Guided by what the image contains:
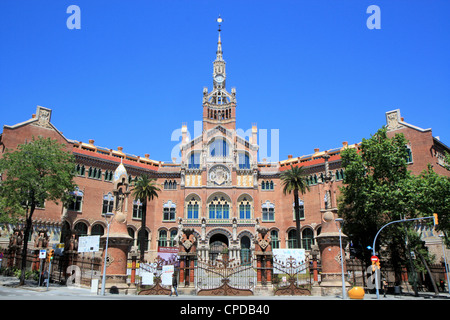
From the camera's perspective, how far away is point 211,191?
55.5 m

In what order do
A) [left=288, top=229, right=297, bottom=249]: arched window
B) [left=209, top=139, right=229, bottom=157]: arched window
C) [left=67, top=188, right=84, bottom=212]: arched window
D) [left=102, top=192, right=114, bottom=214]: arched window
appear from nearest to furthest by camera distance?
1. [left=67, top=188, right=84, bottom=212]: arched window
2. [left=102, top=192, right=114, bottom=214]: arched window
3. [left=288, top=229, right=297, bottom=249]: arched window
4. [left=209, top=139, right=229, bottom=157]: arched window

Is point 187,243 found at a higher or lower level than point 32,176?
lower

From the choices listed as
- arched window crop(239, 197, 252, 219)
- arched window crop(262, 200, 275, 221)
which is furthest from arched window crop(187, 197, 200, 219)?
arched window crop(262, 200, 275, 221)

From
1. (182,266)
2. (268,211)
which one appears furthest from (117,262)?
(268,211)

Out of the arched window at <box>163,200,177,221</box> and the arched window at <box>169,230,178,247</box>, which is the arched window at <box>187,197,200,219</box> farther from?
the arched window at <box>169,230,178,247</box>

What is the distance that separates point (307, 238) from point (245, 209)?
33.5 ft

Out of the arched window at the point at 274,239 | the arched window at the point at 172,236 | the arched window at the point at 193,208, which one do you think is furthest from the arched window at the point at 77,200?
the arched window at the point at 274,239

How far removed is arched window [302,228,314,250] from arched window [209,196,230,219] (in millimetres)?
11806

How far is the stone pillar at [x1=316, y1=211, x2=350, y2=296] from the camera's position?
24453 millimetres

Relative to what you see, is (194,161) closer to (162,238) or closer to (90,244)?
(162,238)

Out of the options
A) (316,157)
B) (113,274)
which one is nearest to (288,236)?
(316,157)

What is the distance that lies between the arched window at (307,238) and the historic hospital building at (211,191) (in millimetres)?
148

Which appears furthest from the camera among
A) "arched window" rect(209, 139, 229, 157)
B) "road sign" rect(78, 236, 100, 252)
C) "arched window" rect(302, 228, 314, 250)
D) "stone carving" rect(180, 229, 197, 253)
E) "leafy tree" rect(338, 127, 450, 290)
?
"arched window" rect(209, 139, 229, 157)
